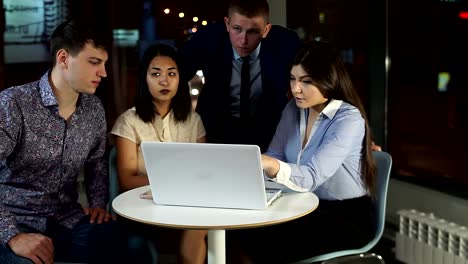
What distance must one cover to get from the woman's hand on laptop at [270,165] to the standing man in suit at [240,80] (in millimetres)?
1042

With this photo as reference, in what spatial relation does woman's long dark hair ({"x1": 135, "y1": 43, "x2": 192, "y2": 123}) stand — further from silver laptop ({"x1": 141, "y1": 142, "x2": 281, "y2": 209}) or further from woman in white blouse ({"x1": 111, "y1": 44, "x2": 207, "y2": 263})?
silver laptop ({"x1": 141, "y1": 142, "x2": 281, "y2": 209})

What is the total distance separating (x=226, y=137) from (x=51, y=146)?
3.27 feet

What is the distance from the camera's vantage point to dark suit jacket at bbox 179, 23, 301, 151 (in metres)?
3.13

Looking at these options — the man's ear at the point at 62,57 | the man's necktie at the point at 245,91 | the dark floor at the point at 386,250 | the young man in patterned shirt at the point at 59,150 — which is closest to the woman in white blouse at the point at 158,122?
the young man in patterned shirt at the point at 59,150

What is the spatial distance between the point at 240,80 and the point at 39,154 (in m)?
1.11

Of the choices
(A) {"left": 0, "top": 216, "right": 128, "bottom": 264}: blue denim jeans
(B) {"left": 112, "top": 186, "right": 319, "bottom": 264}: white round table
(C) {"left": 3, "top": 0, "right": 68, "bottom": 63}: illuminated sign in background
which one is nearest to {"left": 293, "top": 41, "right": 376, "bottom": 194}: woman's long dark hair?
(B) {"left": 112, "top": 186, "right": 319, "bottom": 264}: white round table

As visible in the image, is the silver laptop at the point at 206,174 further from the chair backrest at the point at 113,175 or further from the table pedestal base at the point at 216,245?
the chair backrest at the point at 113,175

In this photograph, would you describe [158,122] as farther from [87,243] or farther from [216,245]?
[216,245]

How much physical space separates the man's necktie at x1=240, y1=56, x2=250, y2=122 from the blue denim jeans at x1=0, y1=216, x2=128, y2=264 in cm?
93

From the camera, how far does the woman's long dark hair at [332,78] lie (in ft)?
8.14

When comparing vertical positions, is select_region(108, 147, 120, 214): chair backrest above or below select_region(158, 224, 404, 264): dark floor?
above

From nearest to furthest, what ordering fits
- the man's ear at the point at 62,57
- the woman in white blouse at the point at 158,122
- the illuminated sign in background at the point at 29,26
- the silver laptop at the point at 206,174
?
the silver laptop at the point at 206,174 < the man's ear at the point at 62,57 < the woman in white blouse at the point at 158,122 < the illuminated sign in background at the point at 29,26

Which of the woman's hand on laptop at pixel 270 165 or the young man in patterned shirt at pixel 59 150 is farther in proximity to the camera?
the young man in patterned shirt at pixel 59 150

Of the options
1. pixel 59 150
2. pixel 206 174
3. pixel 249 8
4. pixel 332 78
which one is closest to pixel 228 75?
pixel 249 8
